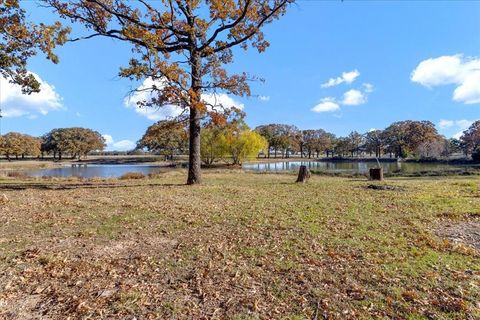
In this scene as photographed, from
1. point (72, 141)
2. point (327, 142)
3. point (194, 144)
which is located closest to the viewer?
point (194, 144)

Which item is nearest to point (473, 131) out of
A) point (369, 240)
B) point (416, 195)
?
point (416, 195)

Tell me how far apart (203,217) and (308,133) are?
110 m

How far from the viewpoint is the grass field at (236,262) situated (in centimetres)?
377

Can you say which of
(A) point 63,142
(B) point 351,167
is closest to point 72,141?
(A) point 63,142

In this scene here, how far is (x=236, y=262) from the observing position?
200 inches

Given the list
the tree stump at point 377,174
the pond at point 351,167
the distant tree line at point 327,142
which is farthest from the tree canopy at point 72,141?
the tree stump at point 377,174

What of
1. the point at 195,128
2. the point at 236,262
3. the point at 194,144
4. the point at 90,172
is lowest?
the point at 90,172

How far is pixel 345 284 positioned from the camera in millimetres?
4336

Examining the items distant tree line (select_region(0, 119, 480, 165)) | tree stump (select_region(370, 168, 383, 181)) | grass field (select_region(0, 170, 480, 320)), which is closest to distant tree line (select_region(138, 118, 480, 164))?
distant tree line (select_region(0, 119, 480, 165))

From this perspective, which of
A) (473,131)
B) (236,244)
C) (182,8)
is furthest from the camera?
(473,131)

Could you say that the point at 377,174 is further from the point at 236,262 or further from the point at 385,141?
the point at 385,141

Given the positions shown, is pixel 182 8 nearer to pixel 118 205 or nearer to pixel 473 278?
pixel 118 205

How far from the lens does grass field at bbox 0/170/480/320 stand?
12.4ft

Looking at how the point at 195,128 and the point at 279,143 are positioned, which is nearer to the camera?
the point at 195,128
